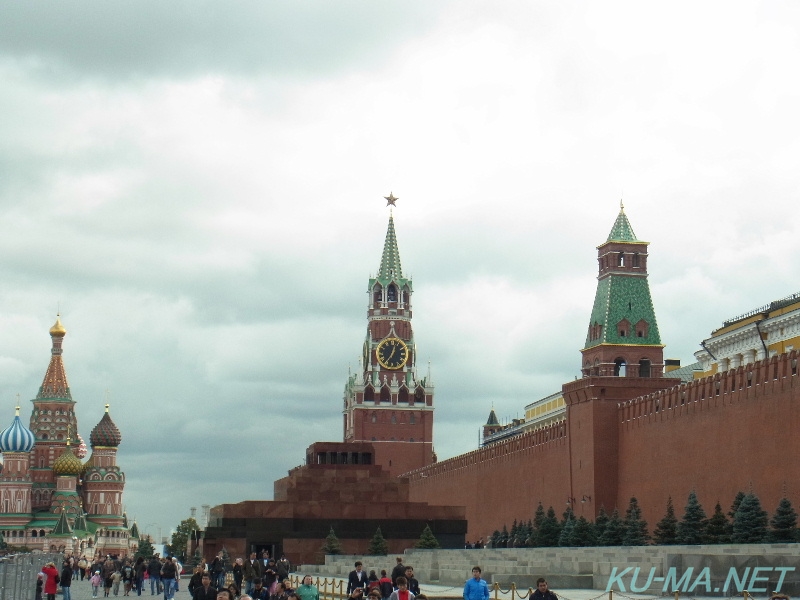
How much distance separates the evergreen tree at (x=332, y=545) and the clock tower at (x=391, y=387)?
41.8 meters

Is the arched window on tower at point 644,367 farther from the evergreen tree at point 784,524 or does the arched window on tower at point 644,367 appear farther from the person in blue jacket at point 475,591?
the person in blue jacket at point 475,591

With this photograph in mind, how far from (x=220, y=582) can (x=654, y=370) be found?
28470mm

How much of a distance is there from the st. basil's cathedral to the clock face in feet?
88.0

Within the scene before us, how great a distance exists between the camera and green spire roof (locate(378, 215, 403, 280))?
99.1 metres

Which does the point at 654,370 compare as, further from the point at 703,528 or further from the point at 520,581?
the point at 520,581

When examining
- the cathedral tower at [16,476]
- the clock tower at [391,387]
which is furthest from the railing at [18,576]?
the cathedral tower at [16,476]

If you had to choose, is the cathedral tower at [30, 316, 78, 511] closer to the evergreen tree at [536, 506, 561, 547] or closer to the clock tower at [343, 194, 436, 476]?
the clock tower at [343, 194, 436, 476]

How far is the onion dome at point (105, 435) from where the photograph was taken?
117562 mm

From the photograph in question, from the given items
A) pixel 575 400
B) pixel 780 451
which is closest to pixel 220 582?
pixel 780 451

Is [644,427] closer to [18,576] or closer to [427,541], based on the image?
[427,541]

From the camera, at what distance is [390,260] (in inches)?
3925

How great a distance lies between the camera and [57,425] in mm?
117062

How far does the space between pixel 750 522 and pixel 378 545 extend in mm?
19979

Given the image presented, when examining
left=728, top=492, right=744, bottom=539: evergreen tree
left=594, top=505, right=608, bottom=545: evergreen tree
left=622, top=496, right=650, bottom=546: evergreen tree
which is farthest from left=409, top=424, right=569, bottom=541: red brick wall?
left=728, top=492, right=744, bottom=539: evergreen tree
